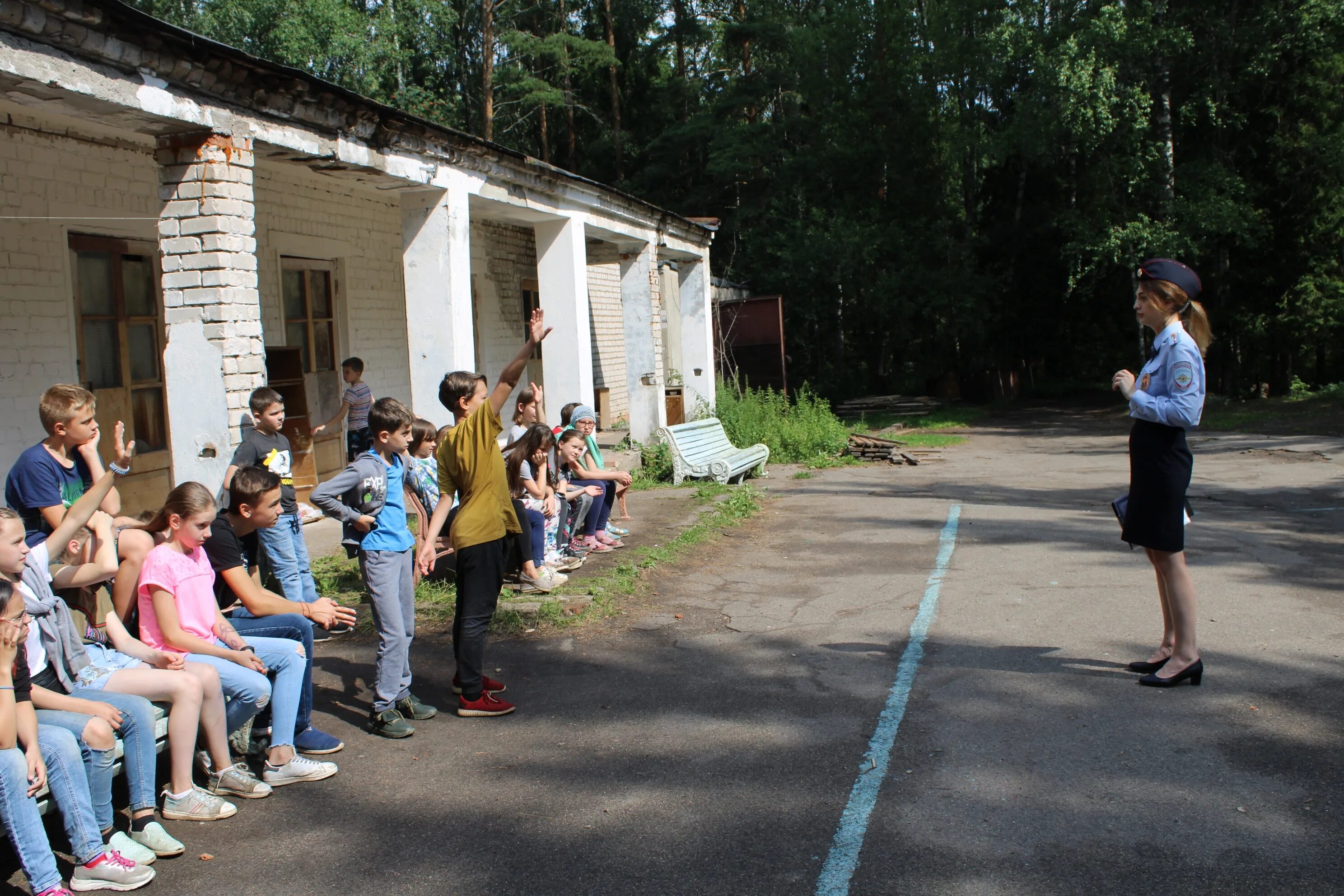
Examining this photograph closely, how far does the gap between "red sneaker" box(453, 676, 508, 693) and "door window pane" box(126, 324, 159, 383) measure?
19.4 feet

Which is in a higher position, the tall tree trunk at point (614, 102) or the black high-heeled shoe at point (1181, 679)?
the tall tree trunk at point (614, 102)

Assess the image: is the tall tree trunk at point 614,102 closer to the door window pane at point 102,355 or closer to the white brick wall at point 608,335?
the white brick wall at point 608,335

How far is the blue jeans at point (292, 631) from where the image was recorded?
4598mm

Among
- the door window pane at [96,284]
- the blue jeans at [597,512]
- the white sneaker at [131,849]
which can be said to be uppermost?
the door window pane at [96,284]

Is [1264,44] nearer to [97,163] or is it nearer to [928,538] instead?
[928,538]

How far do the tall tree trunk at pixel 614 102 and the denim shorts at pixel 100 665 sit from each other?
32580 millimetres

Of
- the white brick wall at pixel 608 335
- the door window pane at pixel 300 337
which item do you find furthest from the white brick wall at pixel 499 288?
the door window pane at pixel 300 337

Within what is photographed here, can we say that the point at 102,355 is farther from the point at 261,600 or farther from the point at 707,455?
the point at 707,455

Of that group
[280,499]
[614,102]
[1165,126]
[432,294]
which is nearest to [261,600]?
[280,499]

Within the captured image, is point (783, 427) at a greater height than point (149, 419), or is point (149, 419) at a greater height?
point (149, 419)

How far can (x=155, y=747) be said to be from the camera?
3.78 meters

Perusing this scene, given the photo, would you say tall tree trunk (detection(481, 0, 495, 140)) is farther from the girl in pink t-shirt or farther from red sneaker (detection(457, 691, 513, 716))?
the girl in pink t-shirt

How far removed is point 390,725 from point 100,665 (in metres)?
1.37

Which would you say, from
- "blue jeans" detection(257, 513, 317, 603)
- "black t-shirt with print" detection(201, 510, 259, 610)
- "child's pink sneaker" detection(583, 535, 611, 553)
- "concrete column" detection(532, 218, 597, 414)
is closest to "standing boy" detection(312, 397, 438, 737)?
"black t-shirt with print" detection(201, 510, 259, 610)
